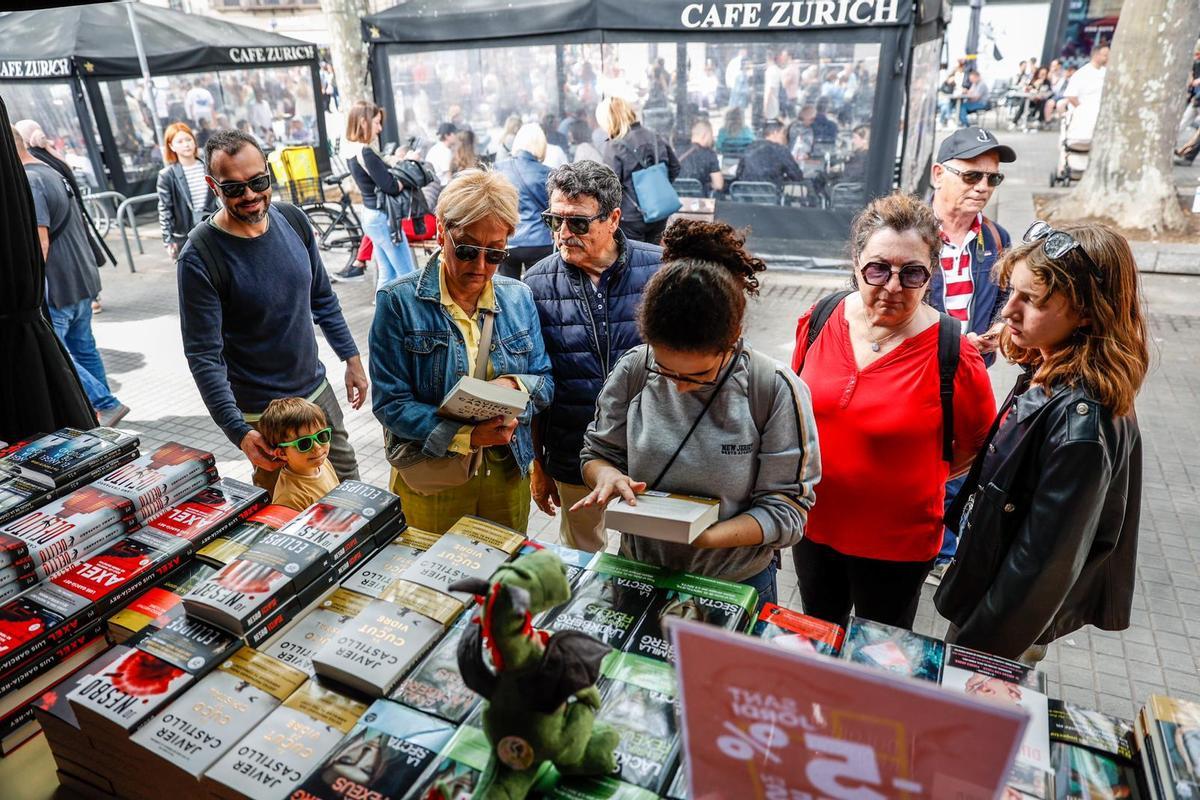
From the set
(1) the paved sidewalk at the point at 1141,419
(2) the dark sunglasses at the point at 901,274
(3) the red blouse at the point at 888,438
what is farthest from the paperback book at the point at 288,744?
(1) the paved sidewalk at the point at 1141,419

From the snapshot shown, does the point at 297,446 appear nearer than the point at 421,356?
No

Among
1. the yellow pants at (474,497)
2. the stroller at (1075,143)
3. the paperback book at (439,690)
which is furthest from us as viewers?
the stroller at (1075,143)

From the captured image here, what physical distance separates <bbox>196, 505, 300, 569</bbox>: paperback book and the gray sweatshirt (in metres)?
0.99

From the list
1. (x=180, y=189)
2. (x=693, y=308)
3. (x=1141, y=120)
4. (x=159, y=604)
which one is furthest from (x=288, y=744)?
(x=1141, y=120)

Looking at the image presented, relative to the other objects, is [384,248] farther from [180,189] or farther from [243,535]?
[243,535]

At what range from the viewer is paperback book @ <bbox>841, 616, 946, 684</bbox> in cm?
162

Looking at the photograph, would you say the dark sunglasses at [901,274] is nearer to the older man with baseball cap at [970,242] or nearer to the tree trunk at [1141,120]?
the older man with baseball cap at [970,242]

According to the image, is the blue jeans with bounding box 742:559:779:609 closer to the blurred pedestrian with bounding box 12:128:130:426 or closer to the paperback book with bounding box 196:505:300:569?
the paperback book with bounding box 196:505:300:569

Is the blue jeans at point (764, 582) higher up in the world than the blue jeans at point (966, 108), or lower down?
lower down

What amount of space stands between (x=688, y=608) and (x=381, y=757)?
714mm

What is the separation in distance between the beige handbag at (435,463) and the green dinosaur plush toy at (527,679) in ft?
4.35

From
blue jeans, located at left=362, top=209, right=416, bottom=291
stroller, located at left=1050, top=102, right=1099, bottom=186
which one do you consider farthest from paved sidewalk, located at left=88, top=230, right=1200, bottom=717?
stroller, located at left=1050, top=102, right=1099, bottom=186

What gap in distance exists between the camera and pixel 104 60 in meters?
11.4

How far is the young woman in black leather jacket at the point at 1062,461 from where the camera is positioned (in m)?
1.99
